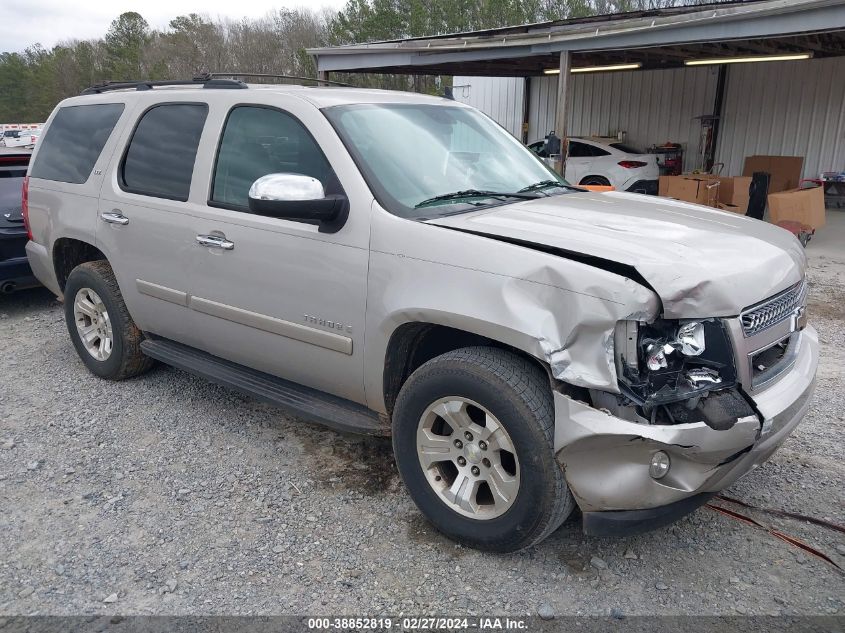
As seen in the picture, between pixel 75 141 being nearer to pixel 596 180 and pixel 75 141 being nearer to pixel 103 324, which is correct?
pixel 103 324

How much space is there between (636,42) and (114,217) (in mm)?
9207

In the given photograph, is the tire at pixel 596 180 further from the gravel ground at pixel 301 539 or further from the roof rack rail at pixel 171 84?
the roof rack rail at pixel 171 84

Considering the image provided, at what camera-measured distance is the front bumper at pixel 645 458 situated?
236cm

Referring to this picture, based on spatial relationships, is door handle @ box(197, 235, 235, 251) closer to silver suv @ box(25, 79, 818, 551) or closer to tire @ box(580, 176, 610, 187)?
A: silver suv @ box(25, 79, 818, 551)

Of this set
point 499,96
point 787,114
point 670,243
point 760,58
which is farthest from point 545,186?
point 499,96

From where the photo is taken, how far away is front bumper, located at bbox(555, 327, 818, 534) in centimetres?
236

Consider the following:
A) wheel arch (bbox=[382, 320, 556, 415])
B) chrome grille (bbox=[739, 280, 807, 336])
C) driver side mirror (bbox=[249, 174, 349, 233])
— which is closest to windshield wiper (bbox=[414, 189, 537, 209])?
driver side mirror (bbox=[249, 174, 349, 233])

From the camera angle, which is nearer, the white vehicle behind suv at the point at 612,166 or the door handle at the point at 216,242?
the door handle at the point at 216,242

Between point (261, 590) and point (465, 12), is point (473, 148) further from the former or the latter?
point (465, 12)

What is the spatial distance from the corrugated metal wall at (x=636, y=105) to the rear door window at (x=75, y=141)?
15.7 metres

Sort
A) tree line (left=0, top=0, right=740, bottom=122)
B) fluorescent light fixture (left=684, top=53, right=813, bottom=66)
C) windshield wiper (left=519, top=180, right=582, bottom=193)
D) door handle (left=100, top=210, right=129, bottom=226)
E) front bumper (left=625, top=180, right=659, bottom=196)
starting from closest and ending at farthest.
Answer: windshield wiper (left=519, top=180, right=582, bottom=193) < door handle (left=100, top=210, right=129, bottom=226) < fluorescent light fixture (left=684, top=53, right=813, bottom=66) < front bumper (left=625, top=180, right=659, bottom=196) < tree line (left=0, top=0, right=740, bottom=122)

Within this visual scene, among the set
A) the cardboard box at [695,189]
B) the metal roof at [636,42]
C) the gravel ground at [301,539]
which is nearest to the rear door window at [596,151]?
the metal roof at [636,42]

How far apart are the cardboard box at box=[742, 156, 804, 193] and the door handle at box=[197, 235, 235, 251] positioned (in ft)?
43.3

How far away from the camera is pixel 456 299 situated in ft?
9.00
